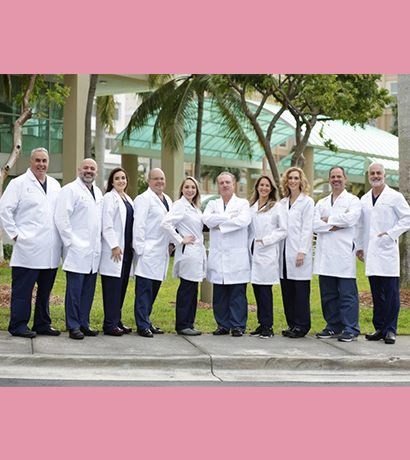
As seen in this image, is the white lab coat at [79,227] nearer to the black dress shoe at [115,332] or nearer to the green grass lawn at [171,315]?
the black dress shoe at [115,332]

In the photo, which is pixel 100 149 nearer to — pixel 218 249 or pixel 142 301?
pixel 218 249

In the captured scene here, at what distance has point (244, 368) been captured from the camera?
9023 millimetres

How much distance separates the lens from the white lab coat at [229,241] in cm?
1045

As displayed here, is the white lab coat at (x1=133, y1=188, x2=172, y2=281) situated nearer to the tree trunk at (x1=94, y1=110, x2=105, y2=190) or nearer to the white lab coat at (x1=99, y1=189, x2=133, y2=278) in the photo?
the white lab coat at (x1=99, y1=189, x2=133, y2=278)

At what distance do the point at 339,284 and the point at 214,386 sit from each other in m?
2.94

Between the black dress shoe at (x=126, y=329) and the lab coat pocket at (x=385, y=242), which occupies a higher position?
the lab coat pocket at (x=385, y=242)

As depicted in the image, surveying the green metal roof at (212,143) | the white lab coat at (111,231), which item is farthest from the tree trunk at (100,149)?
the white lab coat at (111,231)

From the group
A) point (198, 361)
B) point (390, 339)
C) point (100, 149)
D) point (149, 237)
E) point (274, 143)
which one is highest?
point (274, 143)

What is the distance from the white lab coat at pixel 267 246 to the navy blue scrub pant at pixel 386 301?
49.5 inches

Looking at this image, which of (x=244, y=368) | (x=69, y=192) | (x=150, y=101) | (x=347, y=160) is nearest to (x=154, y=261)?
(x=69, y=192)

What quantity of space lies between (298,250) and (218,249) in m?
→ 1.01

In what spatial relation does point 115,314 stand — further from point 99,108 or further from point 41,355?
point 99,108

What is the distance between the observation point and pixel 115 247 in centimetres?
1012

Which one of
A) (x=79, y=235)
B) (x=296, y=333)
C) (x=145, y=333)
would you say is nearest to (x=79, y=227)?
(x=79, y=235)
